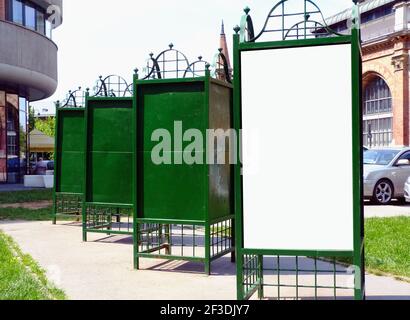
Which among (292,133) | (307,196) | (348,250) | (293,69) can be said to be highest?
(293,69)

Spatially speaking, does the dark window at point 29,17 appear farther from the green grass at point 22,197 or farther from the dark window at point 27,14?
the green grass at point 22,197

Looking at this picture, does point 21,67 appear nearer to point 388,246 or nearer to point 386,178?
point 386,178

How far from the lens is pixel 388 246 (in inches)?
336

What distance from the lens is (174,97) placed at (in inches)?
296

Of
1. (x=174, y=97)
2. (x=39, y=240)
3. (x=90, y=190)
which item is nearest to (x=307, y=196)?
(x=174, y=97)

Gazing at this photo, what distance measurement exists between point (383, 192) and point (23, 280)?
12.4m

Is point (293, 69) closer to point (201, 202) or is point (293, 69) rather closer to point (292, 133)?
point (292, 133)

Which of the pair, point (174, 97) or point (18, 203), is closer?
point (174, 97)

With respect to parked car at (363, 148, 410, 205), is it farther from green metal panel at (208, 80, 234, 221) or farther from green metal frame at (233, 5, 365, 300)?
green metal frame at (233, 5, 365, 300)

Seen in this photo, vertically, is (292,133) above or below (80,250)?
above

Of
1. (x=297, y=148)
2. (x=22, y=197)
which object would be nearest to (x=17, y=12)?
(x=22, y=197)

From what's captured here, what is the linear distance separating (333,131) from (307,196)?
2.07 ft

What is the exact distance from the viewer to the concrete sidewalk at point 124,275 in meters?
6.04
